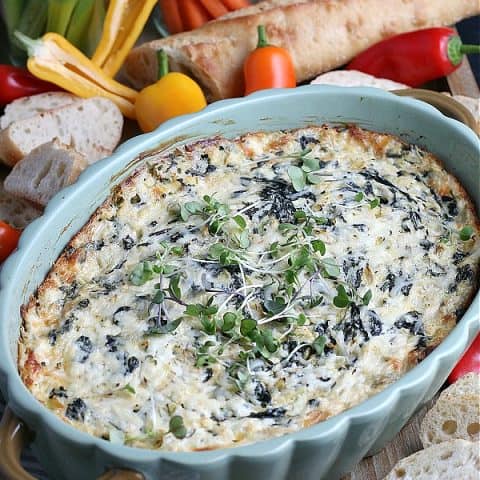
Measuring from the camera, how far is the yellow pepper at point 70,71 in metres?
3.89

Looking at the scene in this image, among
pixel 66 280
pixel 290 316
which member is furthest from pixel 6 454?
pixel 290 316

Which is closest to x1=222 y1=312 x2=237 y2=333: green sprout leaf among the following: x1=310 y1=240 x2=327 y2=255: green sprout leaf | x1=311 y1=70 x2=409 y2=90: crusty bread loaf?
x1=310 y1=240 x2=327 y2=255: green sprout leaf

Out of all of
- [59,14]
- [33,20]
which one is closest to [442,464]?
[59,14]

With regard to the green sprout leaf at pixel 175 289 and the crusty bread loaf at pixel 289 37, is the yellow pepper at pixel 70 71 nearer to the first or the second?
the crusty bread loaf at pixel 289 37

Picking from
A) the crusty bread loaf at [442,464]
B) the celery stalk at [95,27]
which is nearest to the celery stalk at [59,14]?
the celery stalk at [95,27]

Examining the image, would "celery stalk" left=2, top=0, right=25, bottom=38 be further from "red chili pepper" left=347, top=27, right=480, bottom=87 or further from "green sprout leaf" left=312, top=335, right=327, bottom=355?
"green sprout leaf" left=312, top=335, right=327, bottom=355

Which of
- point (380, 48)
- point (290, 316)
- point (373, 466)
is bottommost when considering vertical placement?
point (373, 466)

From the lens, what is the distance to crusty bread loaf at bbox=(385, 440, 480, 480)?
2.54m

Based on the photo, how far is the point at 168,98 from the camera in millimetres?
3795

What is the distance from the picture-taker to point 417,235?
287 cm

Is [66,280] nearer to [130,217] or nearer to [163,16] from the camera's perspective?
Answer: [130,217]

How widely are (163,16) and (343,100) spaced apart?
1.69 metres

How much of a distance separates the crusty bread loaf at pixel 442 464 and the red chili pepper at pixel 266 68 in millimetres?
1714

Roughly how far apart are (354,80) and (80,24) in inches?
50.1
